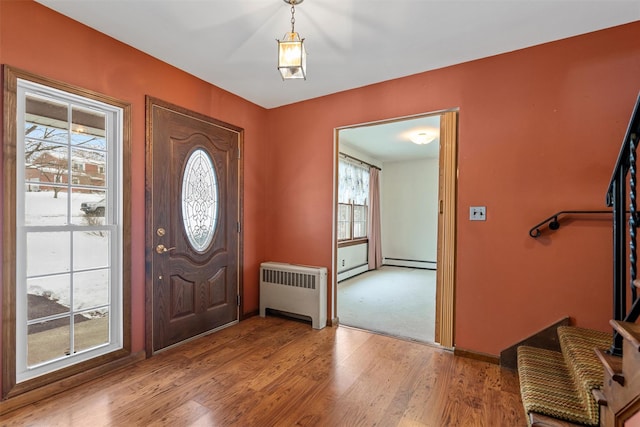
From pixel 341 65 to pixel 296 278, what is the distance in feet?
7.39

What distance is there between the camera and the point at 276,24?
7.17 ft

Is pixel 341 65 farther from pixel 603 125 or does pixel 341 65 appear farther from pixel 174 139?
pixel 603 125

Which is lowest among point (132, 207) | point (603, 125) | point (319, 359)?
point (319, 359)

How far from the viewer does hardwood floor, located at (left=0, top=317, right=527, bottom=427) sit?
184 centimetres

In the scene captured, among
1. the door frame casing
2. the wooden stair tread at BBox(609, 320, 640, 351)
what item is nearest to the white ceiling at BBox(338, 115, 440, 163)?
the door frame casing

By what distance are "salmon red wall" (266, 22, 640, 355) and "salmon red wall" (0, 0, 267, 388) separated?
176 centimetres

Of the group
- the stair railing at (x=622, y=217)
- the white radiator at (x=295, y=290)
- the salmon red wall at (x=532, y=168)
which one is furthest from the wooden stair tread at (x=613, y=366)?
the white radiator at (x=295, y=290)

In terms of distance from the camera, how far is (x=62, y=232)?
2137 mm

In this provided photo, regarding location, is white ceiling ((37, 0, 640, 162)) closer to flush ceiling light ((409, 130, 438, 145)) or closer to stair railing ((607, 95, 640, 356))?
stair railing ((607, 95, 640, 356))

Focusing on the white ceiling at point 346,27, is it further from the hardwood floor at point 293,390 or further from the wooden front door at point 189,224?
the hardwood floor at point 293,390

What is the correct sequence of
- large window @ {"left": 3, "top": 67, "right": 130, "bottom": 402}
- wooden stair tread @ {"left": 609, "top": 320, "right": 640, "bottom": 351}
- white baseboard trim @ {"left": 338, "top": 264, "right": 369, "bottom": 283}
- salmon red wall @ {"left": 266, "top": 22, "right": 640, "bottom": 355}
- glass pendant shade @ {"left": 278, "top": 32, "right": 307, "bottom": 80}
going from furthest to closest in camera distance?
white baseboard trim @ {"left": 338, "top": 264, "right": 369, "bottom": 283} → salmon red wall @ {"left": 266, "top": 22, "right": 640, "bottom": 355} → large window @ {"left": 3, "top": 67, "right": 130, "bottom": 402} → glass pendant shade @ {"left": 278, "top": 32, "right": 307, "bottom": 80} → wooden stair tread @ {"left": 609, "top": 320, "right": 640, "bottom": 351}

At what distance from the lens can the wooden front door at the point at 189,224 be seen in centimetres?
268

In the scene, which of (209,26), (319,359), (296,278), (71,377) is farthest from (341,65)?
(71,377)

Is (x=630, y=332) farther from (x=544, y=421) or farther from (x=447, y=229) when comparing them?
(x=447, y=229)
